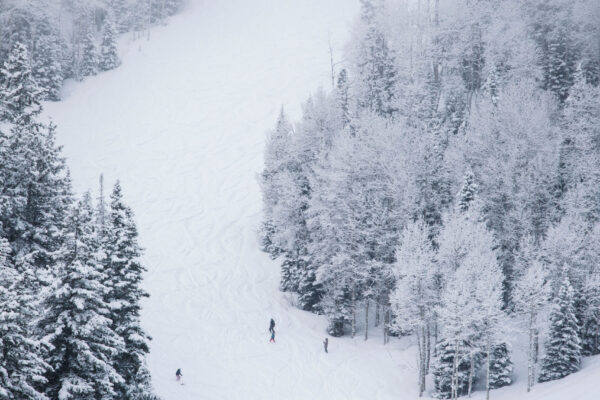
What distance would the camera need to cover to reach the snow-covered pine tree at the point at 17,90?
920 inches

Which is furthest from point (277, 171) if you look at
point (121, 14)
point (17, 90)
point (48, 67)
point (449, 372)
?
point (121, 14)

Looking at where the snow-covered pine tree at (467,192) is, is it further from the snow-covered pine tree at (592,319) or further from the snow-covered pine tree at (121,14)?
the snow-covered pine tree at (121,14)

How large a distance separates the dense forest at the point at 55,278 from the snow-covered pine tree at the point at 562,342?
22817mm

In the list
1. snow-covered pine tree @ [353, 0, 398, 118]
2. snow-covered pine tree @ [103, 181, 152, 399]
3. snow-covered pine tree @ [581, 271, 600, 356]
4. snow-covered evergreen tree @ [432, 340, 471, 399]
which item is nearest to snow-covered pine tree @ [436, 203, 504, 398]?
snow-covered evergreen tree @ [432, 340, 471, 399]

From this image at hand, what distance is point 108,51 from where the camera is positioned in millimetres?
97250

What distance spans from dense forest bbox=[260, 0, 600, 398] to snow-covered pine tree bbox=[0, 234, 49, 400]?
20972mm

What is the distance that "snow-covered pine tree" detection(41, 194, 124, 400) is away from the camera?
16.9 meters

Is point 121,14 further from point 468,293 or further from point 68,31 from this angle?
point 468,293

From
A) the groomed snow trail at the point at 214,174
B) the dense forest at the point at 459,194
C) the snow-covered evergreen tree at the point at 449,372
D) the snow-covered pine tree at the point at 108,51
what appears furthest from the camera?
the snow-covered pine tree at the point at 108,51

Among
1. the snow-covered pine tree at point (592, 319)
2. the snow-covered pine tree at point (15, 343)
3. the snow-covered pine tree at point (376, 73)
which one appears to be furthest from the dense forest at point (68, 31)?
the snow-covered pine tree at point (592, 319)

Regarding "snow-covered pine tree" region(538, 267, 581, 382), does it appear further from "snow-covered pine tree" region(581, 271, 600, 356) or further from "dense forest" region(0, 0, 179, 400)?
"dense forest" region(0, 0, 179, 400)

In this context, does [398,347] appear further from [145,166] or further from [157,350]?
[145,166]

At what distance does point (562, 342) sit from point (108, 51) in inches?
3727

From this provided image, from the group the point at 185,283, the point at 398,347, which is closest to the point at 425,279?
the point at 398,347
